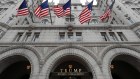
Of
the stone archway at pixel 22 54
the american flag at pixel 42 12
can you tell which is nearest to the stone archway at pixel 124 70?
the stone archway at pixel 22 54

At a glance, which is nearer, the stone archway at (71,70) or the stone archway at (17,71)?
the stone archway at (71,70)

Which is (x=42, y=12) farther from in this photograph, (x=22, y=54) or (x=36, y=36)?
(x=22, y=54)

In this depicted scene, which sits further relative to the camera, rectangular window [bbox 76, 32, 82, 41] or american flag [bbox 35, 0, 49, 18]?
american flag [bbox 35, 0, 49, 18]

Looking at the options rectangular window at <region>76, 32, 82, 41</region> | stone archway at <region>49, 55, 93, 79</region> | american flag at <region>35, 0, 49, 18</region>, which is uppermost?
american flag at <region>35, 0, 49, 18</region>

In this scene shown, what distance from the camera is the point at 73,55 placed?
1823 cm

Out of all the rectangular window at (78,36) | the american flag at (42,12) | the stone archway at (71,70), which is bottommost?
the stone archway at (71,70)

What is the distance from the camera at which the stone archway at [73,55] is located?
53.5ft

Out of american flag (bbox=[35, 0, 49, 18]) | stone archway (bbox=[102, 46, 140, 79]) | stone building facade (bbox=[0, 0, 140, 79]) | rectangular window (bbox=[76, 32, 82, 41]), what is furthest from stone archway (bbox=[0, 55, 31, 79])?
stone archway (bbox=[102, 46, 140, 79])

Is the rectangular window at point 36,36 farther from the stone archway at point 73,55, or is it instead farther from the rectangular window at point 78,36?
the rectangular window at point 78,36

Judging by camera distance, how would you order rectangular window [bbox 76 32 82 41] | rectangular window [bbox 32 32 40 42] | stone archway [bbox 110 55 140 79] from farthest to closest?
rectangular window [bbox 32 32 40 42] → rectangular window [bbox 76 32 82 41] → stone archway [bbox 110 55 140 79]

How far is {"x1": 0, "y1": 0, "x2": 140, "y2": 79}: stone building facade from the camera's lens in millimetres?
17359

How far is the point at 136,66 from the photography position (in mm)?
19266

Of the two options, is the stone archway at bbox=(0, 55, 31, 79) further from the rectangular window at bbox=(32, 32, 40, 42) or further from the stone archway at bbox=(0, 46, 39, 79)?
the rectangular window at bbox=(32, 32, 40, 42)

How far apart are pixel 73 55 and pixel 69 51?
799 mm
